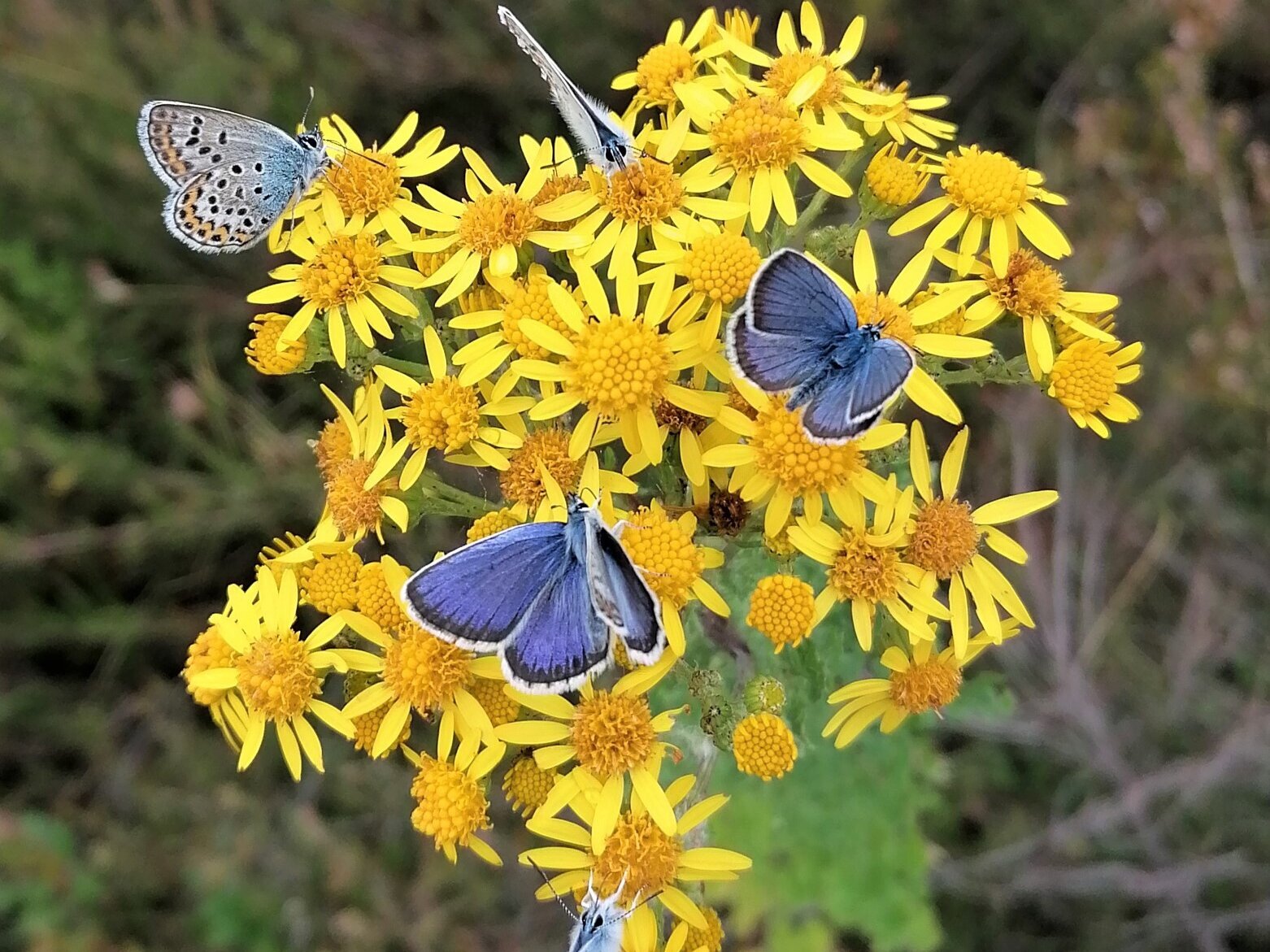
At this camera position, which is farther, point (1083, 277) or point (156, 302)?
point (156, 302)

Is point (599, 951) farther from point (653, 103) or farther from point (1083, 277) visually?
point (1083, 277)

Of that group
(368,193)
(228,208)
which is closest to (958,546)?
(368,193)

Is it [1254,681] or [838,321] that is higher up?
[838,321]

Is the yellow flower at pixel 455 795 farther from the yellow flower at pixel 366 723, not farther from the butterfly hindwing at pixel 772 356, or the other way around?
the butterfly hindwing at pixel 772 356

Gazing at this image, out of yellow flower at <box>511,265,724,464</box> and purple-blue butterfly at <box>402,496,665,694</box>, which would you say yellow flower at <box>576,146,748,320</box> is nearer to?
yellow flower at <box>511,265,724,464</box>

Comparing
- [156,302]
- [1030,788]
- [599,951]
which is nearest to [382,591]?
[599,951]

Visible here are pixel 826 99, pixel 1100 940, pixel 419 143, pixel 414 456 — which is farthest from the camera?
pixel 1100 940
